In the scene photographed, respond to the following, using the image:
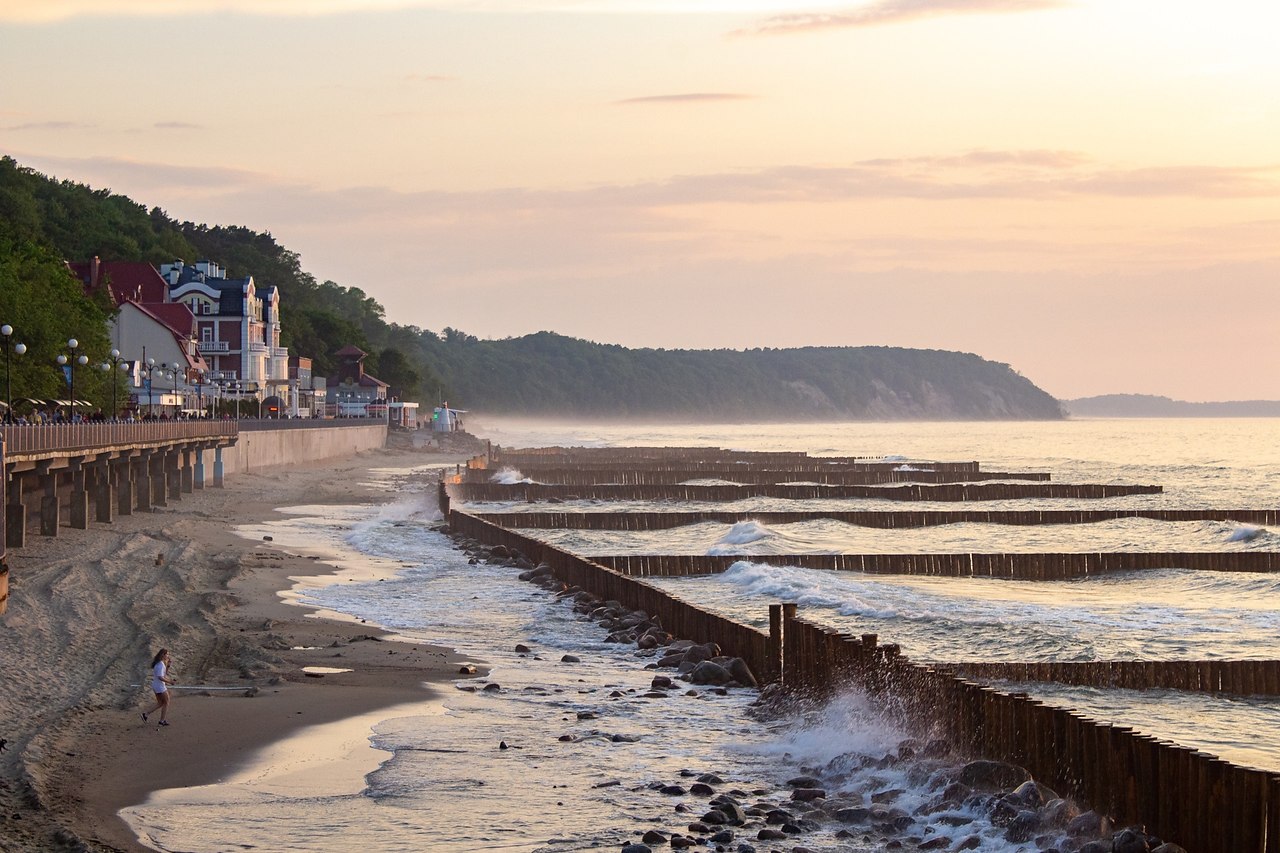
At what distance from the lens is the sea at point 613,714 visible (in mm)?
12305

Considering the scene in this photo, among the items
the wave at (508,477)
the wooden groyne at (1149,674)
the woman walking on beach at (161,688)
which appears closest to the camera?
the woman walking on beach at (161,688)

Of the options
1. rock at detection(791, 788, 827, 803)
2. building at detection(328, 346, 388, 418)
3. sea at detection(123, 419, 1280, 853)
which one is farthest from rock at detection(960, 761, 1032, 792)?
building at detection(328, 346, 388, 418)

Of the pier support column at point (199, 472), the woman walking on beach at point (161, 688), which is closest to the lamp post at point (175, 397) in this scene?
the pier support column at point (199, 472)

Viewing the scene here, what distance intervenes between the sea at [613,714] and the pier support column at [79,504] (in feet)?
14.7

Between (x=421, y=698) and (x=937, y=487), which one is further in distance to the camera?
(x=937, y=487)

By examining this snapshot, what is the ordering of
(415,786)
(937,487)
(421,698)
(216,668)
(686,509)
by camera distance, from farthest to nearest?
(937,487) → (686,509) → (216,668) → (421,698) → (415,786)

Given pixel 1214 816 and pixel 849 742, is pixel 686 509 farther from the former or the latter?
pixel 1214 816

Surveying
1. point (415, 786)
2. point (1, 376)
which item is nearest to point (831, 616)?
point (415, 786)

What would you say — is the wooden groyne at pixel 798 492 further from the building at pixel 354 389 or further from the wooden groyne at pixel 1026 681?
the building at pixel 354 389

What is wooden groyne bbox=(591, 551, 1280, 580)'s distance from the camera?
110 ft

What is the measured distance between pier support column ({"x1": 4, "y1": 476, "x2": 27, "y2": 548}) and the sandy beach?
0.68 metres

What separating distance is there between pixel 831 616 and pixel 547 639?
6713 mm

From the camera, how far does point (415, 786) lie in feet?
44.5

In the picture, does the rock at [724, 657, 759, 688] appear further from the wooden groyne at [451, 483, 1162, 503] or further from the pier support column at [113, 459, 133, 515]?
the wooden groyne at [451, 483, 1162, 503]
